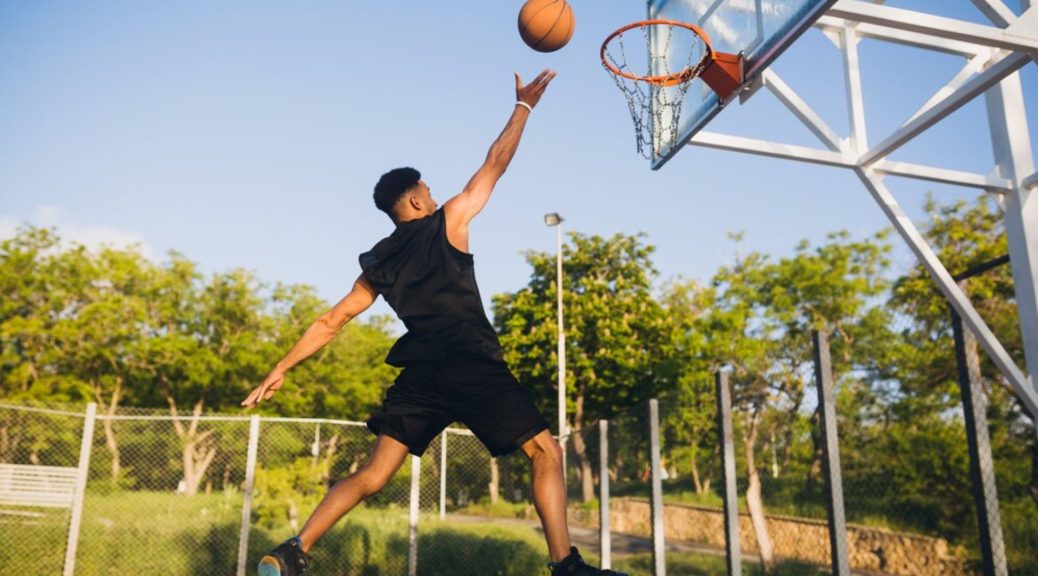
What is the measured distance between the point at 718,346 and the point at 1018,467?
13.7m

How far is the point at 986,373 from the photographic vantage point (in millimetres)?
12930

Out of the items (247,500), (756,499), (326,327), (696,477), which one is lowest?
(756,499)

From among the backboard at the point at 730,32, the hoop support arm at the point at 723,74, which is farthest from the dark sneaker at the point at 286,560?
the hoop support arm at the point at 723,74

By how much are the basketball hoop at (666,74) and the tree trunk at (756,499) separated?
26.4 ft

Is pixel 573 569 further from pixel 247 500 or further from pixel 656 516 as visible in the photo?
Answer: pixel 247 500

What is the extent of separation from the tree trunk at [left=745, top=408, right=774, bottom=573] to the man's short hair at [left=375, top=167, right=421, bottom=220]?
33.8 feet

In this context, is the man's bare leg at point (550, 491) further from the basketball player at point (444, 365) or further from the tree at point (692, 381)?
the tree at point (692, 381)

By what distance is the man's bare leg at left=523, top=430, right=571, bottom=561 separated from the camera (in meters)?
3.18

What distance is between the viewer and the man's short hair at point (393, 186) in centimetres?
380

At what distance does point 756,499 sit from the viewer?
13836 millimetres

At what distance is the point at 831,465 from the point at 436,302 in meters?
3.88

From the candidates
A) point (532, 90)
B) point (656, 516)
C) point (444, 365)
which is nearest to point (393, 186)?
point (532, 90)

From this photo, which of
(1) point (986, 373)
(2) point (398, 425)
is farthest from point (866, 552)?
(2) point (398, 425)

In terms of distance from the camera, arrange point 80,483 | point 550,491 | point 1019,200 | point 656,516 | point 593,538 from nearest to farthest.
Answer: point 550,491 < point 1019,200 < point 656,516 < point 80,483 < point 593,538
